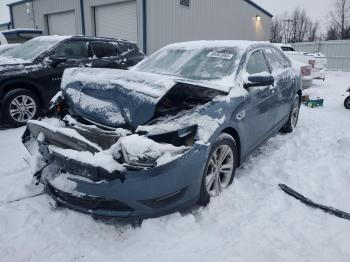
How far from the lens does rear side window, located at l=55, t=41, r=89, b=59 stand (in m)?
6.36

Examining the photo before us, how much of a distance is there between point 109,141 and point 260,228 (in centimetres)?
151

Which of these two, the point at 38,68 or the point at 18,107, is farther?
the point at 38,68

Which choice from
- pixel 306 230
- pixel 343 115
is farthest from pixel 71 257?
pixel 343 115

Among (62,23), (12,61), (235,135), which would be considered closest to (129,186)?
(235,135)

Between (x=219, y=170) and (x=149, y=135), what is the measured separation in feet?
3.22

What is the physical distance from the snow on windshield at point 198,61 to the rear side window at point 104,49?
2.87 meters

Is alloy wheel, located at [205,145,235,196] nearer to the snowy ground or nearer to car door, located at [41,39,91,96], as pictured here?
the snowy ground

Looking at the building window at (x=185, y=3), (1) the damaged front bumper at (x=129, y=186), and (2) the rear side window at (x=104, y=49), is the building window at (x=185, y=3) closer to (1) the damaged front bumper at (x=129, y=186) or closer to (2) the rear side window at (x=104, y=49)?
(2) the rear side window at (x=104, y=49)

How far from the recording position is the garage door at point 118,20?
14484 millimetres

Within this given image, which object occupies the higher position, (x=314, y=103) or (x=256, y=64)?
(x=256, y=64)

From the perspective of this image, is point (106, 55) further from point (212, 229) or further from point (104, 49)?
point (212, 229)

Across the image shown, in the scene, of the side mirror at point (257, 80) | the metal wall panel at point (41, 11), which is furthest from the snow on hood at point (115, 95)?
the metal wall panel at point (41, 11)

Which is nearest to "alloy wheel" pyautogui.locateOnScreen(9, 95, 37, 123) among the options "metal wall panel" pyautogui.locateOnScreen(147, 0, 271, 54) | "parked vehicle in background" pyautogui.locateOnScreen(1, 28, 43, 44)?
"metal wall panel" pyautogui.locateOnScreen(147, 0, 271, 54)

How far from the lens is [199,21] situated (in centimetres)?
1708
